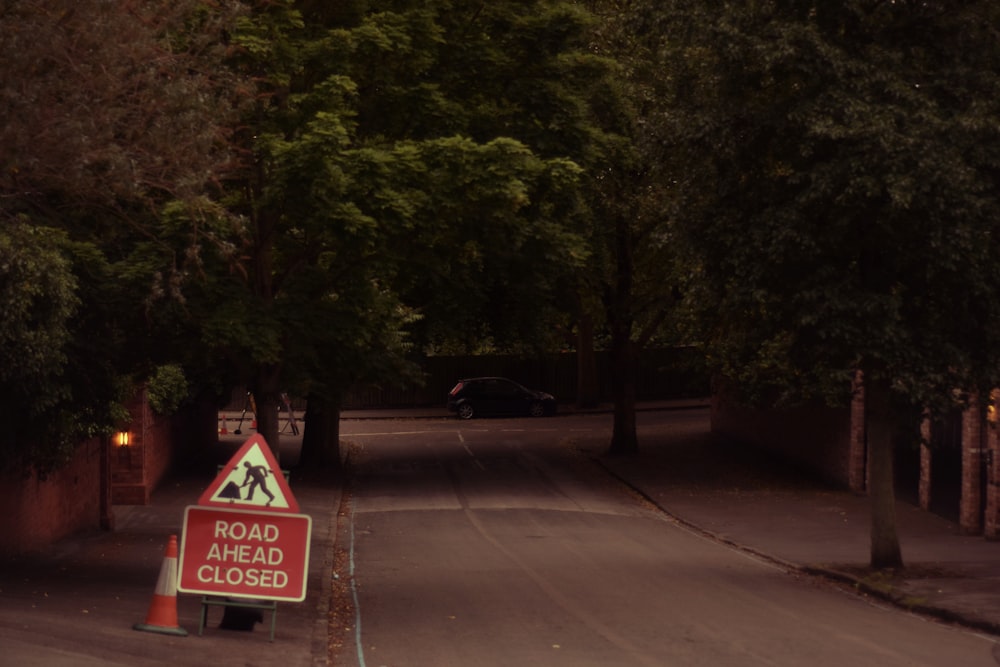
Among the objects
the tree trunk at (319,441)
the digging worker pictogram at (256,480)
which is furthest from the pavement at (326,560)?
the digging worker pictogram at (256,480)

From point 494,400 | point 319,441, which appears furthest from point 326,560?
point 494,400

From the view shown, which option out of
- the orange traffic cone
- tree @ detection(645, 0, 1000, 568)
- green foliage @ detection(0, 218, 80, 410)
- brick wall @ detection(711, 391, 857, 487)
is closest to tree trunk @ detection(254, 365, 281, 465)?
green foliage @ detection(0, 218, 80, 410)

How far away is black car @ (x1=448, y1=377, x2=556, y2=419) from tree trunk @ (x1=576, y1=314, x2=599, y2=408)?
292cm

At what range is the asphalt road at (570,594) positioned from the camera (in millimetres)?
12195

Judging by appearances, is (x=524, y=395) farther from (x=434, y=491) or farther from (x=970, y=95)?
(x=970, y=95)

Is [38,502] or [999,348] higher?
[999,348]

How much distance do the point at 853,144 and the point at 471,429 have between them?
2903 centimetres

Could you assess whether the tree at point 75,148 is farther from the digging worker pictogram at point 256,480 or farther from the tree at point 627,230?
the tree at point 627,230

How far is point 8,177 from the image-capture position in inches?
504

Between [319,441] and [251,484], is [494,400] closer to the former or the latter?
[319,441]

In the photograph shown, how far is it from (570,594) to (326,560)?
Result: 464 centimetres

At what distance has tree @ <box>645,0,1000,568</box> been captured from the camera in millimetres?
15359

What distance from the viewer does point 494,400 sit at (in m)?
48.8

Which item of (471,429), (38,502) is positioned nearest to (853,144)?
(38,502)
